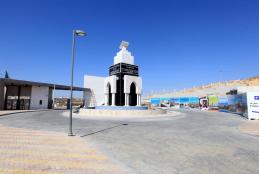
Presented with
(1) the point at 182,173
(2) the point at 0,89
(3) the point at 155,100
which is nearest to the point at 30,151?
(1) the point at 182,173

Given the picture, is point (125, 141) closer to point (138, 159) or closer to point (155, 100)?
point (138, 159)

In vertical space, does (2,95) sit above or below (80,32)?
below

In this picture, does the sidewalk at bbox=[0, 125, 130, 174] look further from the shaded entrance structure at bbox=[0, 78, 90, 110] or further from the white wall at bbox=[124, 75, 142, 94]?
the shaded entrance structure at bbox=[0, 78, 90, 110]

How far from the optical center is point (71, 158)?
20.4ft

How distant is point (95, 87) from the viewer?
4959 centimetres

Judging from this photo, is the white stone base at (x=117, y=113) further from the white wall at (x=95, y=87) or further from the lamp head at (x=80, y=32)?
the white wall at (x=95, y=87)

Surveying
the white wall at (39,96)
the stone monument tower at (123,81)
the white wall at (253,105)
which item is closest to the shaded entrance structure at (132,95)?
the stone monument tower at (123,81)

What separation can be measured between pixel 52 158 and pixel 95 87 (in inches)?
1732

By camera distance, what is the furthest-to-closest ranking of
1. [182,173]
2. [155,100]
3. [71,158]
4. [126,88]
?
[155,100], [126,88], [71,158], [182,173]

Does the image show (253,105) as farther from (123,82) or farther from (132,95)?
(123,82)

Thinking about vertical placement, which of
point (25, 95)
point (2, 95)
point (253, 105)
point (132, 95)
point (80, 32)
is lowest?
point (253, 105)

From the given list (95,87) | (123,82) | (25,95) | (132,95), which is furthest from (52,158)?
(95,87)

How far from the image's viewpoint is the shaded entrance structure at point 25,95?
111ft

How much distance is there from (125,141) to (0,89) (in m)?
31.3
